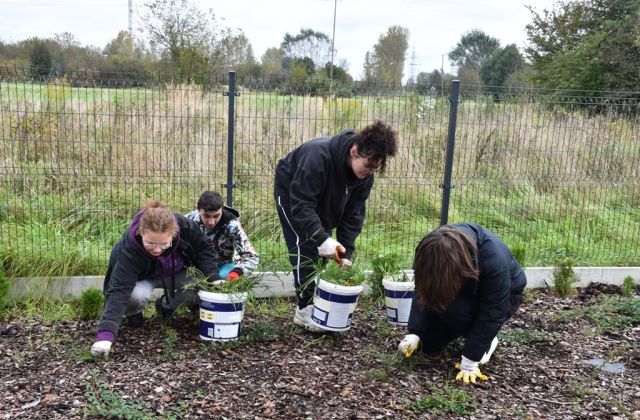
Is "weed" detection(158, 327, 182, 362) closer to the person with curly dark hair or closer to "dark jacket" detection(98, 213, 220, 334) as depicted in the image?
"dark jacket" detection(98, 213, 220, 334)

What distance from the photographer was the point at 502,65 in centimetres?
3031

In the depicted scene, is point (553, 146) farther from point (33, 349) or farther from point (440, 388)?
point (33, 349)

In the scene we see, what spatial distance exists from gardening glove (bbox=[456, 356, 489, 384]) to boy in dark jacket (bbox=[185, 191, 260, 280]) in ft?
4.85

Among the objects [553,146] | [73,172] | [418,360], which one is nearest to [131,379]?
[418,360]

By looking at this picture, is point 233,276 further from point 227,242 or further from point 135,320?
point 135,320

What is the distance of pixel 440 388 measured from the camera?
10.7 ft

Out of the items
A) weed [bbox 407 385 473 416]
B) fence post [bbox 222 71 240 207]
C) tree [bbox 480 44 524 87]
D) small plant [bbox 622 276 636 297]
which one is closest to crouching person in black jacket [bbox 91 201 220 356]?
fence post [bbox 222 71 240 207]

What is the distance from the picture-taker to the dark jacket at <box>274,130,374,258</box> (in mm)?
3584

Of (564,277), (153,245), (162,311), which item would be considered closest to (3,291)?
(162,311)

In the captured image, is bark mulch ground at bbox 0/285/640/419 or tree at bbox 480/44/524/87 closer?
bark mulch ground at bbox 0/285/640/419

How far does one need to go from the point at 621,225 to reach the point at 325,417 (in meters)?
4.80

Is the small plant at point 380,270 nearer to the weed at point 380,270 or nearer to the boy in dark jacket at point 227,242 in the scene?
the weed at point 380,270

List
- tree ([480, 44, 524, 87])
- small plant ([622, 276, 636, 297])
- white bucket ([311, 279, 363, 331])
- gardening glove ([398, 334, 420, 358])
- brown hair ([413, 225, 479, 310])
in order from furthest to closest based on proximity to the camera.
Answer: tree ([480, 44, 524, 87]) → small plant ([622, 276, 636, 297]) → white bucket ([311, 279, 363, 331]) → gardening glove ([398, 334, 420, 358]) → brown hair ([413, 225, 479, 310])

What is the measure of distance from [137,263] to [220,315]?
0.59 m
